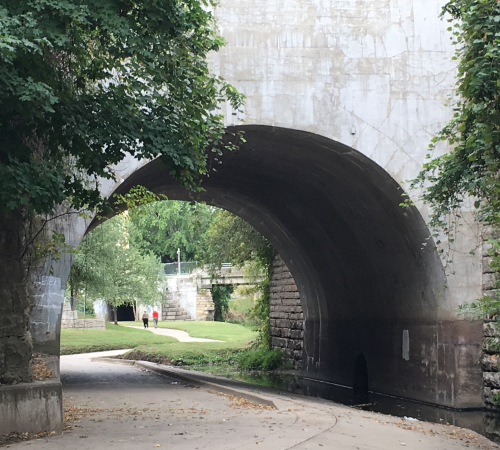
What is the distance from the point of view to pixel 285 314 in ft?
72.0

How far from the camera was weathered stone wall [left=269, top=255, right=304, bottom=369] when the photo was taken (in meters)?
20.6

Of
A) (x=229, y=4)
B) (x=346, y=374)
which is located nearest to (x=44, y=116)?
(x=229, y=4)

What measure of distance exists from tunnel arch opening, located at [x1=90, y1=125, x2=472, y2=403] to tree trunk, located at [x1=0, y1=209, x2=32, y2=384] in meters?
3.57

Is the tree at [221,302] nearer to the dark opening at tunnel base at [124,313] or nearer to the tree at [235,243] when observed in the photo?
the dark opening at tunnel base at [124,313]

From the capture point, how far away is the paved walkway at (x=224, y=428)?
22.0 ft

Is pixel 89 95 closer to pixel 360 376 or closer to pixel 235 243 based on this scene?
pixel 360 376

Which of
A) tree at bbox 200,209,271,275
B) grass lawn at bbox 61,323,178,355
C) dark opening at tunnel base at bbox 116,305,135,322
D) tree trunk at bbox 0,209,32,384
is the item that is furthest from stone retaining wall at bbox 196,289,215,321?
tree trunk at bbox 0,209,32,384

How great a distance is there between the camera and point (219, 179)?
16.2m

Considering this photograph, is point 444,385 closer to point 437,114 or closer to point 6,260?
point 437,114

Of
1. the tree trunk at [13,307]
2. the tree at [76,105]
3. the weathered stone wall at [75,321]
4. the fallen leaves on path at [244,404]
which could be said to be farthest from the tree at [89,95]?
the weathered stone wall at [75,321]

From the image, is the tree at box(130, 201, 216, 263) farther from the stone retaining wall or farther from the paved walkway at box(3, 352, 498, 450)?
the paved walkway at box(3, 352, 498, 450)

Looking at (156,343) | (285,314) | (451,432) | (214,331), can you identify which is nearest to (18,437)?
(451,432)

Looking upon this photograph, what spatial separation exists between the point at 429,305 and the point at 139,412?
6474 mm

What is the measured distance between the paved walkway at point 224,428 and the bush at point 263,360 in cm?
954
